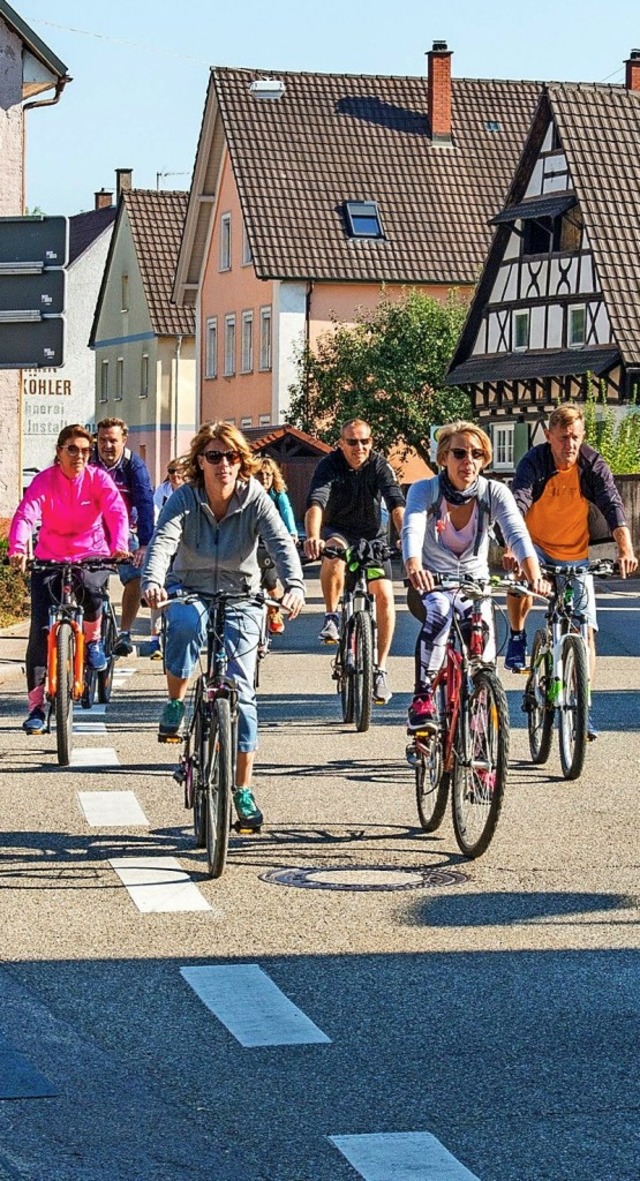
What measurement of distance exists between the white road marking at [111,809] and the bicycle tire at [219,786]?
1396 millimetres

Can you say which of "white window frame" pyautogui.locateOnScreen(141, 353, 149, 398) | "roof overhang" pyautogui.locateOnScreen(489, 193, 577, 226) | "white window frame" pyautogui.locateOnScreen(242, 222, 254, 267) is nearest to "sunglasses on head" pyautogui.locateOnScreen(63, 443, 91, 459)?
"roof overhang" pyautogui.locateOnScreen(489, 193, 577, 226)

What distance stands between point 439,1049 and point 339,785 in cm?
577

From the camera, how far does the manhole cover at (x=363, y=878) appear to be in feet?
29.9

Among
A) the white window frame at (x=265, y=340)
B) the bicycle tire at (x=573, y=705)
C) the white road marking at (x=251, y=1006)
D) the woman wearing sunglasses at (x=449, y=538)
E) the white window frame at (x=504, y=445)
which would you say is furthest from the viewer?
the white window frame at (x=265, y=340)

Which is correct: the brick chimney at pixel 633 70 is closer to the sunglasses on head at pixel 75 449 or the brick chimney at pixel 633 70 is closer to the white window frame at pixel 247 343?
the white window frame at pixel 247 343

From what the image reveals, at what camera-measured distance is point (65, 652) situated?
13.2 meters

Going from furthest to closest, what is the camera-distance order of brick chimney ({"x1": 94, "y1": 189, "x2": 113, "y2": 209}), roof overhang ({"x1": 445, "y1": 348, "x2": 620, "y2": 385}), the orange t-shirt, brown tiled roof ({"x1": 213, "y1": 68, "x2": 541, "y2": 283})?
brick chimney ({"x1": 94, "y1": 189, "x2": 113, "y2": 209}) → brown tiled roof ({"x1": 213, "y1": 68, "x2": 541, "y2": 283}) → roof overhang ({"x1": 445, "y1": 348, "x2": 620, "y2": 385}) → the orange t-shirt

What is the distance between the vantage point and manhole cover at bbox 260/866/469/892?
9109mm

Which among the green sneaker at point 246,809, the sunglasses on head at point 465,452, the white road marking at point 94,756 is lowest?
the white road marking at point 94,756

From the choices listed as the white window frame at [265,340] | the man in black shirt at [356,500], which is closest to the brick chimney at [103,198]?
the white window frame at [265,340]

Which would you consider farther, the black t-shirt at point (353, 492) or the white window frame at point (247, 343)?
the white window frame at point (247, 343)

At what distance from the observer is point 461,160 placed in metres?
65.6

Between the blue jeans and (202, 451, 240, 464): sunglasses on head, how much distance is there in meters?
0.60

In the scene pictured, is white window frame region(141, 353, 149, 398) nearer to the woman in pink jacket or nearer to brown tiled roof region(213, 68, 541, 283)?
brown tiled roof region(213, 68, 541, 283)
